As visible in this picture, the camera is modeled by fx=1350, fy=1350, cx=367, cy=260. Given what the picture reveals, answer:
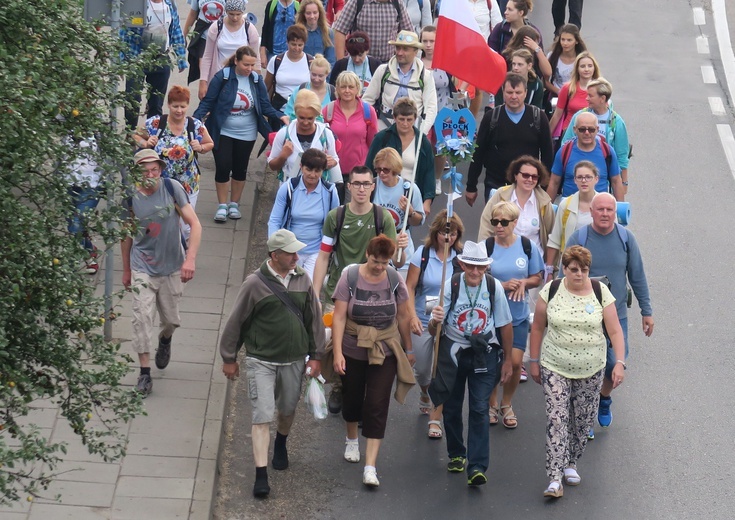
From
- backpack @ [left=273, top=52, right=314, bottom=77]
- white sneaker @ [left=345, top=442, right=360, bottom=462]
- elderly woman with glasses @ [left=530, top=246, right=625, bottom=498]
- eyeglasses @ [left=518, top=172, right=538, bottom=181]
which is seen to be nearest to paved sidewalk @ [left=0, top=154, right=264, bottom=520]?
white sneaker @ [left=345, top=442, right=360, bottom=462]

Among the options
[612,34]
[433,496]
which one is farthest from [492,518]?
[612,34]

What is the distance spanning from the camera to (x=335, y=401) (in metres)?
10.9

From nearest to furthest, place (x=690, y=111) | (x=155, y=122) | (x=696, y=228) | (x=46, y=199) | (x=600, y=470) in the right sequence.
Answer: (x=46, y=199) < (x=600, y=470) < (x=155, y=122) < (x=696, y=228) < (x=690, y=111)

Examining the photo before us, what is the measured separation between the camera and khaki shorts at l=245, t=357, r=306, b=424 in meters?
9.49

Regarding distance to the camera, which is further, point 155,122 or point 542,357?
point 155,122

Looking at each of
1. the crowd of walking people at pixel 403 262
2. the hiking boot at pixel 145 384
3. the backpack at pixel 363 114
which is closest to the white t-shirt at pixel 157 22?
the crowd of walking people at pixel 403 262

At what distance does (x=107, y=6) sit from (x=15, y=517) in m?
Result: 4.06

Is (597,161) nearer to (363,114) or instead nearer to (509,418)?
(363,114)

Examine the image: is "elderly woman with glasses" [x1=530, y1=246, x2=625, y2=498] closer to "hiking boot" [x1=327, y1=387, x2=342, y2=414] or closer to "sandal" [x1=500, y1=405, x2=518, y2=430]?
"sandal" [x1=500, y1=405, x2=518, y2=430]

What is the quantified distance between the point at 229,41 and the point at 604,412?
248 inches

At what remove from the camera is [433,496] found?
969 centimetres

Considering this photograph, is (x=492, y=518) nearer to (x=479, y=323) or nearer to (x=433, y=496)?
(x=433, y=496)

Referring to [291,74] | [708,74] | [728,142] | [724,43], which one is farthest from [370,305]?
[724,43]

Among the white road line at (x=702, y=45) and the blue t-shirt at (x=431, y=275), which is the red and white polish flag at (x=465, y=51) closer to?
the blue t-shirt at (x=431, y=275)
